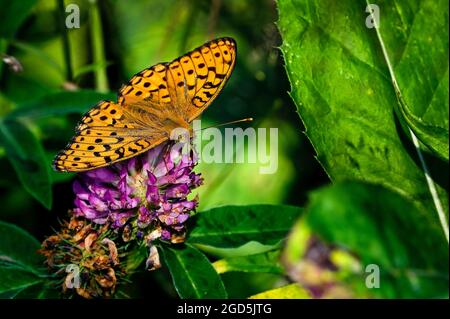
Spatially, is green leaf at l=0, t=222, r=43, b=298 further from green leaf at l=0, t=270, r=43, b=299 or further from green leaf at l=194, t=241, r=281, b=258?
green leaf at l=194, t=241, r=281, b=258

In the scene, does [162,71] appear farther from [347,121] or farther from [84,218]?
[347,121]

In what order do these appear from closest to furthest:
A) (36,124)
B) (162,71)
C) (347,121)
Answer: (347,121), (162,71), (36,124)

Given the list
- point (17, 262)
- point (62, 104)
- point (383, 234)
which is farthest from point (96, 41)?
point (383, 234)

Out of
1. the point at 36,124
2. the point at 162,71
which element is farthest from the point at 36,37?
the point at 162,71

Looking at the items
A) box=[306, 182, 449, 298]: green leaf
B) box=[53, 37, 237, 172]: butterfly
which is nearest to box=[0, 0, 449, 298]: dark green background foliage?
box=[306, 182, 449, 298]: green leaf

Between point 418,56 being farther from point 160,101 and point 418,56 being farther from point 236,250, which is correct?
point 236,250

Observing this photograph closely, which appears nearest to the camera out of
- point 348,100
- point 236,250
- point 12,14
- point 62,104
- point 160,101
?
point 348,100

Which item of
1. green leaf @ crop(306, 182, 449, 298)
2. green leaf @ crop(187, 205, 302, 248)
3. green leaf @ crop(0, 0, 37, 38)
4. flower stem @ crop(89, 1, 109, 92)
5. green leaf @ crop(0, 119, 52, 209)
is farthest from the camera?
flower stem @ crop(89, 1, 109, 92)
